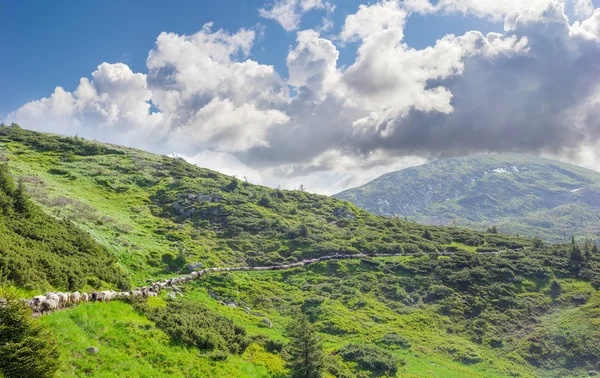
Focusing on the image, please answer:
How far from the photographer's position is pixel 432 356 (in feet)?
108

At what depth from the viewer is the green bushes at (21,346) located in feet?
33.2

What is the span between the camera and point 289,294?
4372 cm

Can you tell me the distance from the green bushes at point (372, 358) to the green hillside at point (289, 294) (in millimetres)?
115

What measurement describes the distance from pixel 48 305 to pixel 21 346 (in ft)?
16.8

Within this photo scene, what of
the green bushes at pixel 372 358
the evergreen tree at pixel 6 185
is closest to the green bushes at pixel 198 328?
the green bushes at pixel 372 358

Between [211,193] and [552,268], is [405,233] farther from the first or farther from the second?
[211,193]

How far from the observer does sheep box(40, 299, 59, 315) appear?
1474cm

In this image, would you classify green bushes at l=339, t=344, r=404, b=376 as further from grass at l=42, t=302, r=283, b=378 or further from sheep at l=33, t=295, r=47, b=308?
sheep at l=33, t=295, r=47, b=308

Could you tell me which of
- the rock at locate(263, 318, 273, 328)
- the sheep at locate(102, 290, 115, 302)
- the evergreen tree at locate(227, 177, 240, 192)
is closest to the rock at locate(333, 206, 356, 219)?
the evergreen tree at locate(227, 177, 240, 192)

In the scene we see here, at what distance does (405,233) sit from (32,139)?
10100 centimetres

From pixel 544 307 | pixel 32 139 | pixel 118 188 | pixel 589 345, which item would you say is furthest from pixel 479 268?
pixel 32 139

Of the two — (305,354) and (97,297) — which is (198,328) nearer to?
(97,297)

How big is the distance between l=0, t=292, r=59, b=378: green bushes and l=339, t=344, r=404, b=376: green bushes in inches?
877

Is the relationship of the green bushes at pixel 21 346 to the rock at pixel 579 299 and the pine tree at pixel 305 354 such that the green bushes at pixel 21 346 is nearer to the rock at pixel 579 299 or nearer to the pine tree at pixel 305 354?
the pine tree at pixel 305 354
